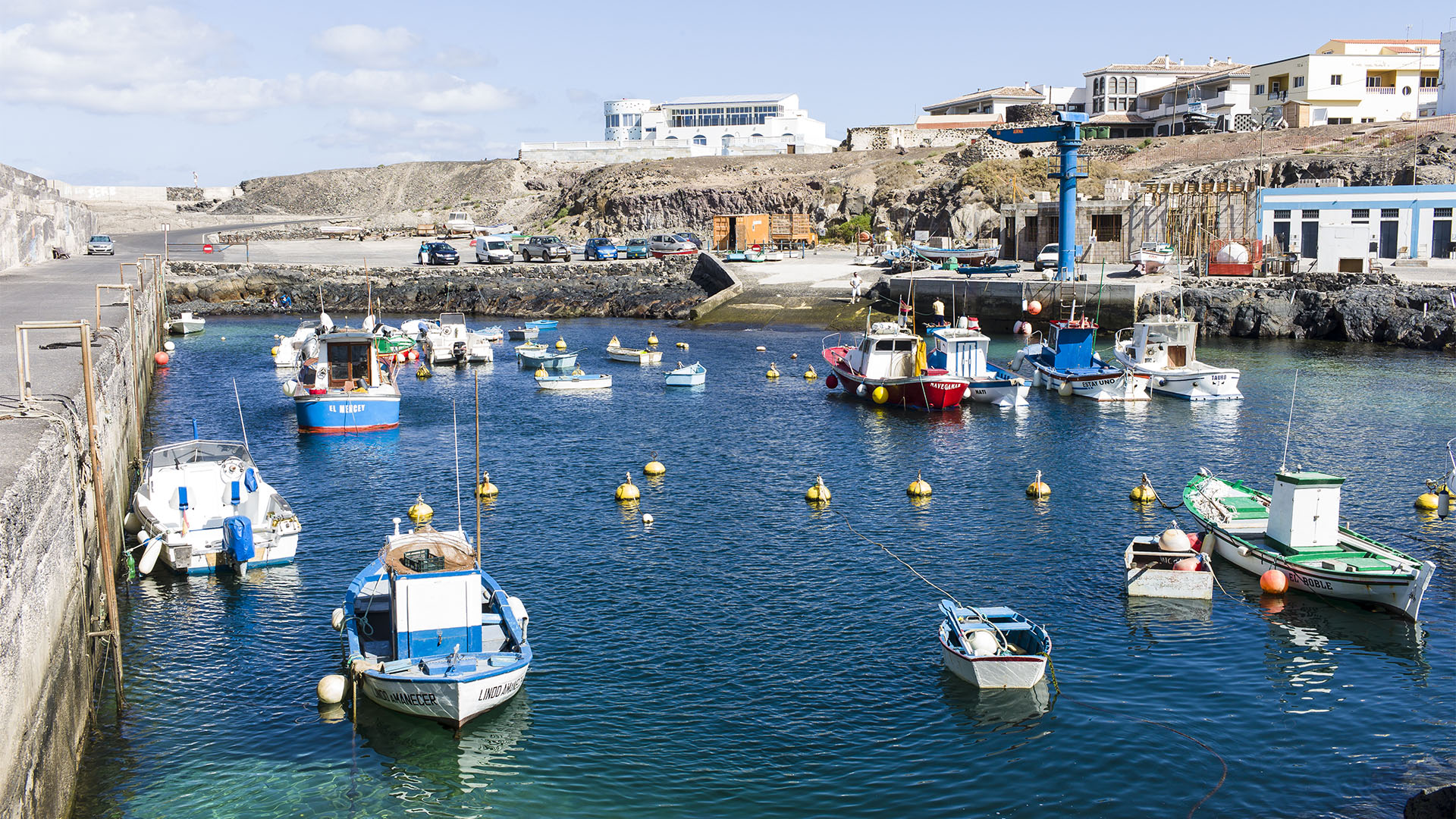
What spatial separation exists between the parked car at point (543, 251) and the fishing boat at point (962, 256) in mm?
31361

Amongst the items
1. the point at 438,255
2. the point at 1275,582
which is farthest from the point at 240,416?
the point at 438,255

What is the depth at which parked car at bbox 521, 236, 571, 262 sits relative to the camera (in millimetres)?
95812

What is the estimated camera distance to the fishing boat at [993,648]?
19.1 meters

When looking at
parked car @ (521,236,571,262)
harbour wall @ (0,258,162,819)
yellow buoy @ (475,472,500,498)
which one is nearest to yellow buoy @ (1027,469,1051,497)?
yellow buoy @ (475,472,500,498)

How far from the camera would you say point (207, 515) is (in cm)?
2661

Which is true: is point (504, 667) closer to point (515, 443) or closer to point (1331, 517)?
point (1331, 517)

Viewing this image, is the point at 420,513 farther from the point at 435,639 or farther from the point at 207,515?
the point at 435,639

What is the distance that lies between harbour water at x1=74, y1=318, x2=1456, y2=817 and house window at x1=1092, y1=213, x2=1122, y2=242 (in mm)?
38629

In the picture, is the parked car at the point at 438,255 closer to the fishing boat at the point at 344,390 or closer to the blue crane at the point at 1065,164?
the blue crane at the point at 1065,164

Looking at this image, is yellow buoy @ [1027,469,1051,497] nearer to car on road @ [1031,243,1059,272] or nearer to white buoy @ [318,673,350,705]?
white buoy @ [318,673,350,705]

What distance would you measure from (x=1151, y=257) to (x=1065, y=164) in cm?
950

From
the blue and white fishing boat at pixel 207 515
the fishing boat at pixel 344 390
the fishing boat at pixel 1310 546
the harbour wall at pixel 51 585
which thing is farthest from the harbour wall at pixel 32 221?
the fishing boat at pixel 1310 546

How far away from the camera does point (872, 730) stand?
18203 mm

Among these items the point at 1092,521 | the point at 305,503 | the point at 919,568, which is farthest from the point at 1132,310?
the point at 305,503
